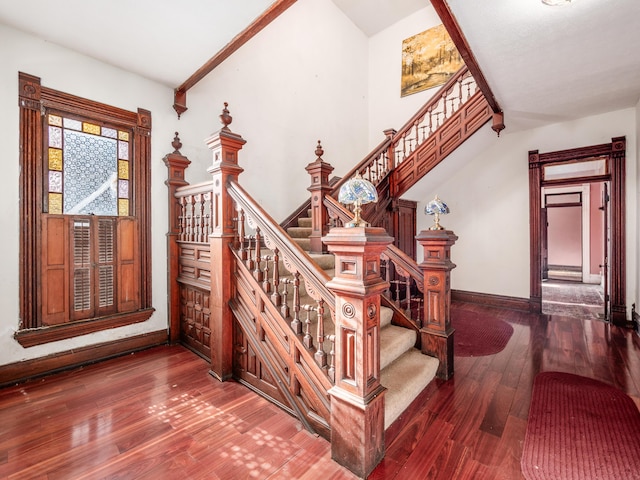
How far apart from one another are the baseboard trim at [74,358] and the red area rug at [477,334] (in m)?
3.41

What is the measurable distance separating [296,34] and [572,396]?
616cm

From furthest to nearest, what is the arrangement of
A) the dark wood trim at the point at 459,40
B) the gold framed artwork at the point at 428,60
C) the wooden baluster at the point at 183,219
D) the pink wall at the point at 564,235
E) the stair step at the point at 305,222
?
the pink wall at the point at 564,235, the gold framed artwork at the point at 428,60, the stair step at the point at 305,222, the wooden baluster at the point at 183,219, the dark wood trim at the point at 459,40

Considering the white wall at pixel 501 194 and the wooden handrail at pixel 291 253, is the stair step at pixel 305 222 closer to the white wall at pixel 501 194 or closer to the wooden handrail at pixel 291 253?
the white wall at pixel 501 194

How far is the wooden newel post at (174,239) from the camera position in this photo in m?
3.46

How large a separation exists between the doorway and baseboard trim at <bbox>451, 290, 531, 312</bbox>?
0.40 meters

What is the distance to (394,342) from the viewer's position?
2510 millimetres

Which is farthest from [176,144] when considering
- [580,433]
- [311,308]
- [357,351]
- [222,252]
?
[580,433]

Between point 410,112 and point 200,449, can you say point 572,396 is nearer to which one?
point 200,449

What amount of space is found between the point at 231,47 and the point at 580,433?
418 cm

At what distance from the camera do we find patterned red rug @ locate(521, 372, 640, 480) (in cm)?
160

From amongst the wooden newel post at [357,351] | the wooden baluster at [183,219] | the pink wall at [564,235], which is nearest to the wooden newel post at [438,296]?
the wooden newel post at [357,351]

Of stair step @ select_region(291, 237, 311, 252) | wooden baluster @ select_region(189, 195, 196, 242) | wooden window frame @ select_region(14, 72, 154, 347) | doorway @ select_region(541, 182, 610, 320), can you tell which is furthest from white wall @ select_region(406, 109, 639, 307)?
wooden window frame @ select_region(14, 72, 154, 347)

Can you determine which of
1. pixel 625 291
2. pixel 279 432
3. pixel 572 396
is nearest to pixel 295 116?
pixel 279 432

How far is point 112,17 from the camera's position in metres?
2.48
